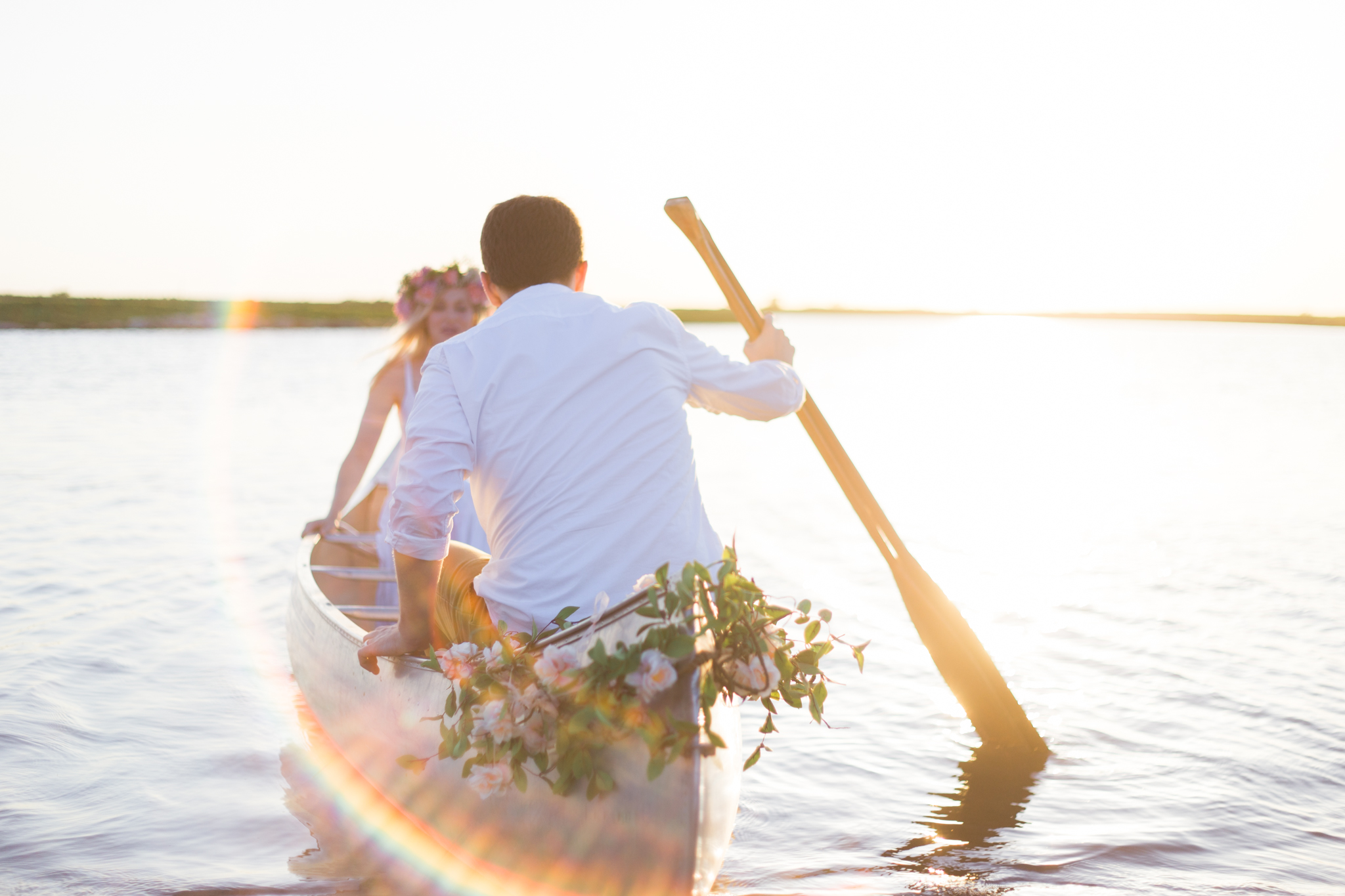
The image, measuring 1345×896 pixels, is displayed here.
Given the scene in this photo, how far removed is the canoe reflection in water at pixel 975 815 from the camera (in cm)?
428

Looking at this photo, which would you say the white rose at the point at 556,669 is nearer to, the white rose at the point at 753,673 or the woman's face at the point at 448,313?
the white rose at the point at 753,673

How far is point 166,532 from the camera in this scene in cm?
1112

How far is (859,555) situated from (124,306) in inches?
2965

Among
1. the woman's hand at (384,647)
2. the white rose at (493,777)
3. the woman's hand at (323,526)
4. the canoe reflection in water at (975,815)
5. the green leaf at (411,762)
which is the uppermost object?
the woman's hand at (384,647)

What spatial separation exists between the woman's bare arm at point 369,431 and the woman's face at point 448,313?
35 centimetres

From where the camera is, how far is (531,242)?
290 centimetres

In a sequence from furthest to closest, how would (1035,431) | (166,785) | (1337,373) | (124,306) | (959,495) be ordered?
(124,306)
(1337,373)
(1035,431)
(959,495)
(166,785)

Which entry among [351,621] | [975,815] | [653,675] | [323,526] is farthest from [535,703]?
[323,526]

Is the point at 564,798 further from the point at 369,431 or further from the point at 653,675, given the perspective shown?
the point at 369,431

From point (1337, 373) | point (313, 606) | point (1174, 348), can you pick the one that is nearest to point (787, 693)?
point (313, 606)

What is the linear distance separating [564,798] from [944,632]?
113 inches

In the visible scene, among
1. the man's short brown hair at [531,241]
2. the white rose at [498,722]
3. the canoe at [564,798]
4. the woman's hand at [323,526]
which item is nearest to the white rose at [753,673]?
the canoe at [564,798]

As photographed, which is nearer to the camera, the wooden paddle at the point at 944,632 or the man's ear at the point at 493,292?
the man's ear at the point at 493,292

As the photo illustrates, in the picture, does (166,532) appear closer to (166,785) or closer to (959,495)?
(166,785)
